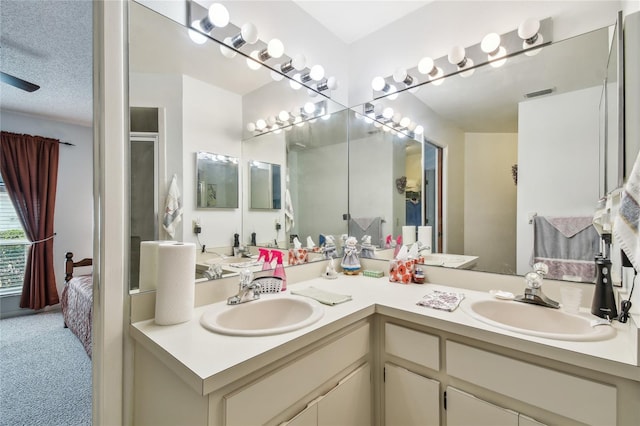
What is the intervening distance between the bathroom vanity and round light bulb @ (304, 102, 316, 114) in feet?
4.34

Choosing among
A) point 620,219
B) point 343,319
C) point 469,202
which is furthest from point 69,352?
point 620,219

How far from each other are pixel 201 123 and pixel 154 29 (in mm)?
384

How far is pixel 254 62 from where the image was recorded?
4.79ft

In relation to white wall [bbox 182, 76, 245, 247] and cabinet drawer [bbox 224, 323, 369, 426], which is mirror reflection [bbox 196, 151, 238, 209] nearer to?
white wall [bbox 182, 76, 245, 247]

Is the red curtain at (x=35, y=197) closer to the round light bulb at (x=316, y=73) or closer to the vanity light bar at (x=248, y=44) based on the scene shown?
the vanity light bar at (x=248, y=44)

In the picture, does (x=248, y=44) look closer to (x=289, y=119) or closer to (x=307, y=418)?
(x=289, y=119)

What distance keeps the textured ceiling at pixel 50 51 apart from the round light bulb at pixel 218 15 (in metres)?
0.67

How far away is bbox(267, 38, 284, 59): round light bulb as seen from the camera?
4.84 feet

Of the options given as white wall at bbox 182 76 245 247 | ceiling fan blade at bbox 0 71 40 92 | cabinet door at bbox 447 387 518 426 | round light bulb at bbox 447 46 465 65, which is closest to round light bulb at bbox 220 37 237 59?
white wall at bbox 182 76 245 247

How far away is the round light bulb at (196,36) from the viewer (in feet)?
3.93

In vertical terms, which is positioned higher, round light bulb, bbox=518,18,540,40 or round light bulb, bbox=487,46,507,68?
round light bulb, bbox=518,18,540,40

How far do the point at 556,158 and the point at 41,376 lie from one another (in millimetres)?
3300

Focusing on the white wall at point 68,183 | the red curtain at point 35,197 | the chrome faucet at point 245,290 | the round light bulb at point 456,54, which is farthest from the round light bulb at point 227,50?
the red curtain at point 35,197

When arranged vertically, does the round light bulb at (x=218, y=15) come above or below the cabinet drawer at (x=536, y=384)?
above
